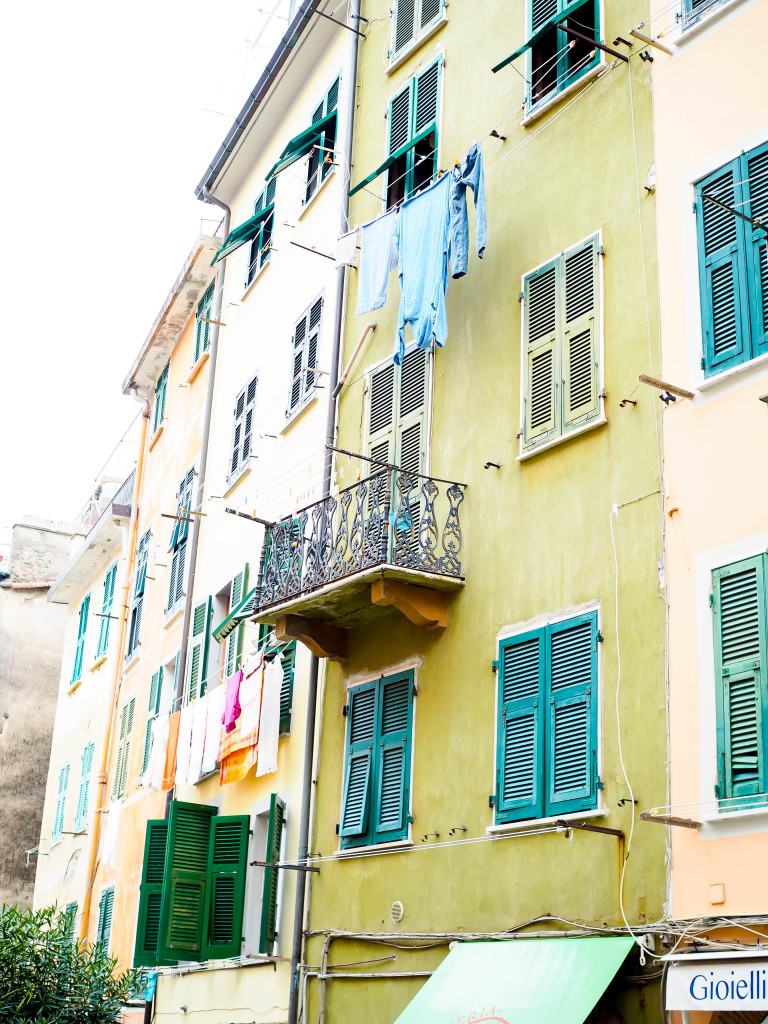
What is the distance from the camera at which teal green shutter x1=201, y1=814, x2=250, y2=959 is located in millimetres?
15102

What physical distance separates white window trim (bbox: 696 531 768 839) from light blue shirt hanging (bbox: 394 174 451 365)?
14.2 ft

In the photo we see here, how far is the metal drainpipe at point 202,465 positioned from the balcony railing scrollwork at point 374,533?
6214 millimetres

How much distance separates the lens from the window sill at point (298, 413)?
53.9ft

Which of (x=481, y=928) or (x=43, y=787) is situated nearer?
(x=481, y=928)

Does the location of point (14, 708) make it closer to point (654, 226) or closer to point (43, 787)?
point (43, 787)

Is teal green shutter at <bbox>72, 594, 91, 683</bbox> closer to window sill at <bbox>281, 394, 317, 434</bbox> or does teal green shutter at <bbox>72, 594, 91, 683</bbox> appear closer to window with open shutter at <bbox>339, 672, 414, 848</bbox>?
window sill at <bbox>281, 394, 317, 434</bbox>

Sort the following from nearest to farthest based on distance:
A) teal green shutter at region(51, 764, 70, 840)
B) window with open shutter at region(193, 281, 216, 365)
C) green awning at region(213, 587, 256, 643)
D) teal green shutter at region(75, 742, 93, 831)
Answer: green awning at region(213, 587, 256, 643) → window with open shutter at region(193, 281, 216, 365) → teal green shutter at region(75, 742, 93, 831) → teal green shutter at region(51, 764, 70, 840)

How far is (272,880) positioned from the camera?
14375 mm

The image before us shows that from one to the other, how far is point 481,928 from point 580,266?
5.71m

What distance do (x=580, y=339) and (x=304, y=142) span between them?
778 centimetres

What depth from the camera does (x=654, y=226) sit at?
10953 mm

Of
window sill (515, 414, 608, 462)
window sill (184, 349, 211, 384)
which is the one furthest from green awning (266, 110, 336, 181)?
window sill (515, 414, 608, 462)

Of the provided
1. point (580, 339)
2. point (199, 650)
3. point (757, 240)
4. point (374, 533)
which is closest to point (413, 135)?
point (580, 339)

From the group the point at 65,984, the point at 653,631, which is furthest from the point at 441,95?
the point at 65,984
